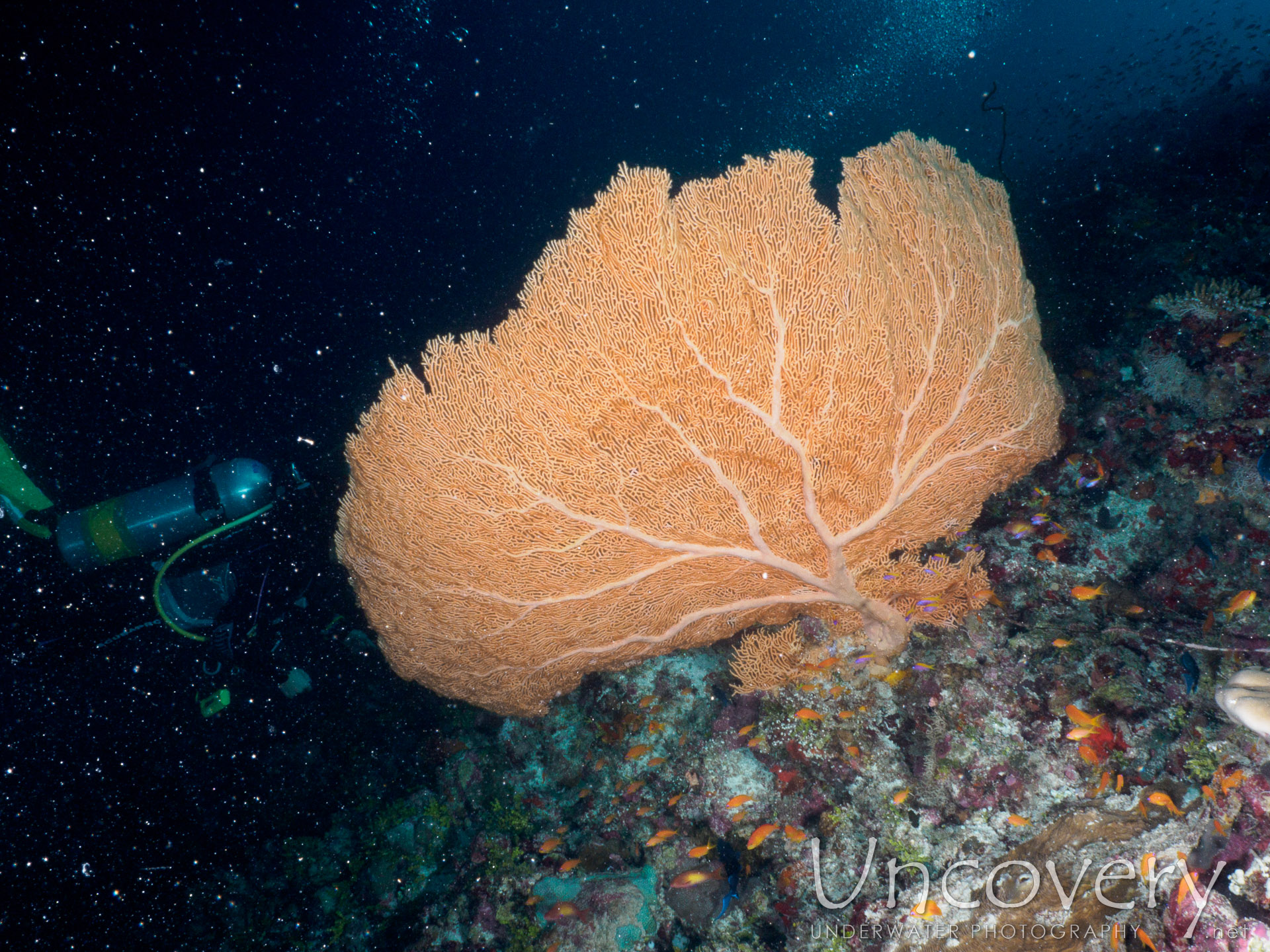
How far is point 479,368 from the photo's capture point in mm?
3025

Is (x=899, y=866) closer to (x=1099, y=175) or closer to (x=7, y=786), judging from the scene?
(x=7, y=786)

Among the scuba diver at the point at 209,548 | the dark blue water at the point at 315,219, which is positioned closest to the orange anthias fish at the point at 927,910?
the dark blue water at the point at 315,219

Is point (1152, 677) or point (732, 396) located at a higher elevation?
point (732, 396)

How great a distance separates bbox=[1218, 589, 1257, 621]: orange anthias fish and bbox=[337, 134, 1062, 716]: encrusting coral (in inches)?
50.4

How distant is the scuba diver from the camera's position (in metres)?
5.66

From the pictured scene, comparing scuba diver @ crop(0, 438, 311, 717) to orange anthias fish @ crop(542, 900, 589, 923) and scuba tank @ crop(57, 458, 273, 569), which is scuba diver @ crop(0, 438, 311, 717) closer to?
scuba tank @ crop(57, 458, 273, 569)

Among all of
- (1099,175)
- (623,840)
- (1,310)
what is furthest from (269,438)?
(1099,175)

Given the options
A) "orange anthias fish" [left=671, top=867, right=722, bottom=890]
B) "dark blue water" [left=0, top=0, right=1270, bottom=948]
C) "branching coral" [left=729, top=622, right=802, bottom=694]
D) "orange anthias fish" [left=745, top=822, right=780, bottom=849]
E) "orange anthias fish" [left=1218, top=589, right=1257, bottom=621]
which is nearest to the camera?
"orange anthias fish" [left=1218, top=589, right=1257, bottom=621]

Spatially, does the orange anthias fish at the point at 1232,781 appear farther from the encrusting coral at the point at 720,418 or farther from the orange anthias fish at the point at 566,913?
the orange anthias fish at the point at 566,913

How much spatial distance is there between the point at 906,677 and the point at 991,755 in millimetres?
631

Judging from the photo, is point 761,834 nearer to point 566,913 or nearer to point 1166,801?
point 566,913

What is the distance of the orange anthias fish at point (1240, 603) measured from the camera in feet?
9.75

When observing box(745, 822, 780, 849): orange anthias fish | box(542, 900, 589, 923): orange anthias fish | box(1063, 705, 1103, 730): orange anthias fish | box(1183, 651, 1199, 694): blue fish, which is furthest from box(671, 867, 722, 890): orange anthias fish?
box(1183, 651, 1199, 694): blue fish

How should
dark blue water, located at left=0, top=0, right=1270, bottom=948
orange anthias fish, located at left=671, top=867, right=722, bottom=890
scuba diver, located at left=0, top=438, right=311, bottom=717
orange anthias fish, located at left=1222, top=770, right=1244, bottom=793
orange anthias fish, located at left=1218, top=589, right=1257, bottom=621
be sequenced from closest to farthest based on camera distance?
orange anthias fish, located at left=1222, top=770, right=1244, bottom=793 < orange anthias fish, located at left=1218, top=589, right=1257, bottom=621 < orange anthias fish, located at left=671, top=867, right=722, bottom=890 < scuba diver, located at left=0, top=438, right=311, bottom=717 < dark blue water, located at left=0, top=0, right=1270, bottom=948
